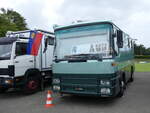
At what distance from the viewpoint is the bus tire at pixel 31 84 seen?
8621 millimetres

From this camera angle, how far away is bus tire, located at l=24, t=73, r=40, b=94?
8621 millimetres

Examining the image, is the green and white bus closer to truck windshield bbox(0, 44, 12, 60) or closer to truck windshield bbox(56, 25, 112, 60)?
truck windshield bbox(56, 25, 112, 60)

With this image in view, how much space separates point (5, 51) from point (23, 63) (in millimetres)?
964

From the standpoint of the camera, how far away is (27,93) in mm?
8891

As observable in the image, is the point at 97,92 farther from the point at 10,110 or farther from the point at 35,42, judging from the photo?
the point at 35,42

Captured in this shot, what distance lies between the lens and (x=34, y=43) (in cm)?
902

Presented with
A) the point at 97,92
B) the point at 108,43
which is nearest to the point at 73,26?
the point at 108,43

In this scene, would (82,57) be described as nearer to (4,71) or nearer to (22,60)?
(22,60)

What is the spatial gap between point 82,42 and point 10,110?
357 cm

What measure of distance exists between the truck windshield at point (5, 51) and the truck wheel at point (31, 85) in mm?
1537

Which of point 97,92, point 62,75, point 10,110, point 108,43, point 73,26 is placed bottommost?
point 10,110

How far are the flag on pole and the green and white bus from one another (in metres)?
2.22

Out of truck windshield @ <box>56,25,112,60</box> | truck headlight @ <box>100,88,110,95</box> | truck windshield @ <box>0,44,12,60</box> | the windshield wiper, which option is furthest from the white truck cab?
truck headlight @ <box>100,88,110,95</box>

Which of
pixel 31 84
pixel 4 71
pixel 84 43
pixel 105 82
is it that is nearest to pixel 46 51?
pixel 31 84
